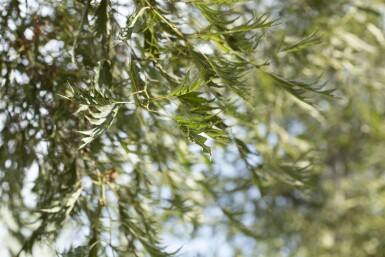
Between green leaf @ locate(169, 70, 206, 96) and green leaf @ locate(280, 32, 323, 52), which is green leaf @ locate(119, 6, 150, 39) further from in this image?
green leaf @ locate(280, 32, 323, 52)

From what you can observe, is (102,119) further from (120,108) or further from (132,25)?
(120,108)

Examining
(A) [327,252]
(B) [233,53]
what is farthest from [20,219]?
(A) [327,252]

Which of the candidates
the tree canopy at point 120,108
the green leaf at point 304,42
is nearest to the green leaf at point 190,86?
the tree canopy at point 120,108

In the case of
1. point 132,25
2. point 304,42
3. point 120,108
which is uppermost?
point 132,25

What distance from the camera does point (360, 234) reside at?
134 inches

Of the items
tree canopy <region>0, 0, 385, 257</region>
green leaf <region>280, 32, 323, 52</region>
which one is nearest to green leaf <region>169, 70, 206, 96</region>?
tree canopy <region>0, 0, 385, 257</region>

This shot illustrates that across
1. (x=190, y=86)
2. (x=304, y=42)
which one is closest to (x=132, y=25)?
(x=190, y=86)

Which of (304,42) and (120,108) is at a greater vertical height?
(304,42)

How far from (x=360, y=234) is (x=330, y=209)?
0.26 meters

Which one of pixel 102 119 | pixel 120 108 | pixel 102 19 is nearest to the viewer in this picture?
pixel 102 119

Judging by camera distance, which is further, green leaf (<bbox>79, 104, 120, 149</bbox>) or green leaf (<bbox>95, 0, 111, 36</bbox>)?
green leaf (<bbox>95, 0, 111, 36</bbox>)

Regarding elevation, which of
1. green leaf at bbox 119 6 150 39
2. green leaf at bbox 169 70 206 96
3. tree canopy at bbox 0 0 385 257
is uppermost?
green leaf at bbox 119 6 150 39

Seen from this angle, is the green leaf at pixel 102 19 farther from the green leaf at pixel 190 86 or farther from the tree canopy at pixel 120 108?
the green leaf at pixel 190 86

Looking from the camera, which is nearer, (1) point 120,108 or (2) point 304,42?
(2) point 304,42
